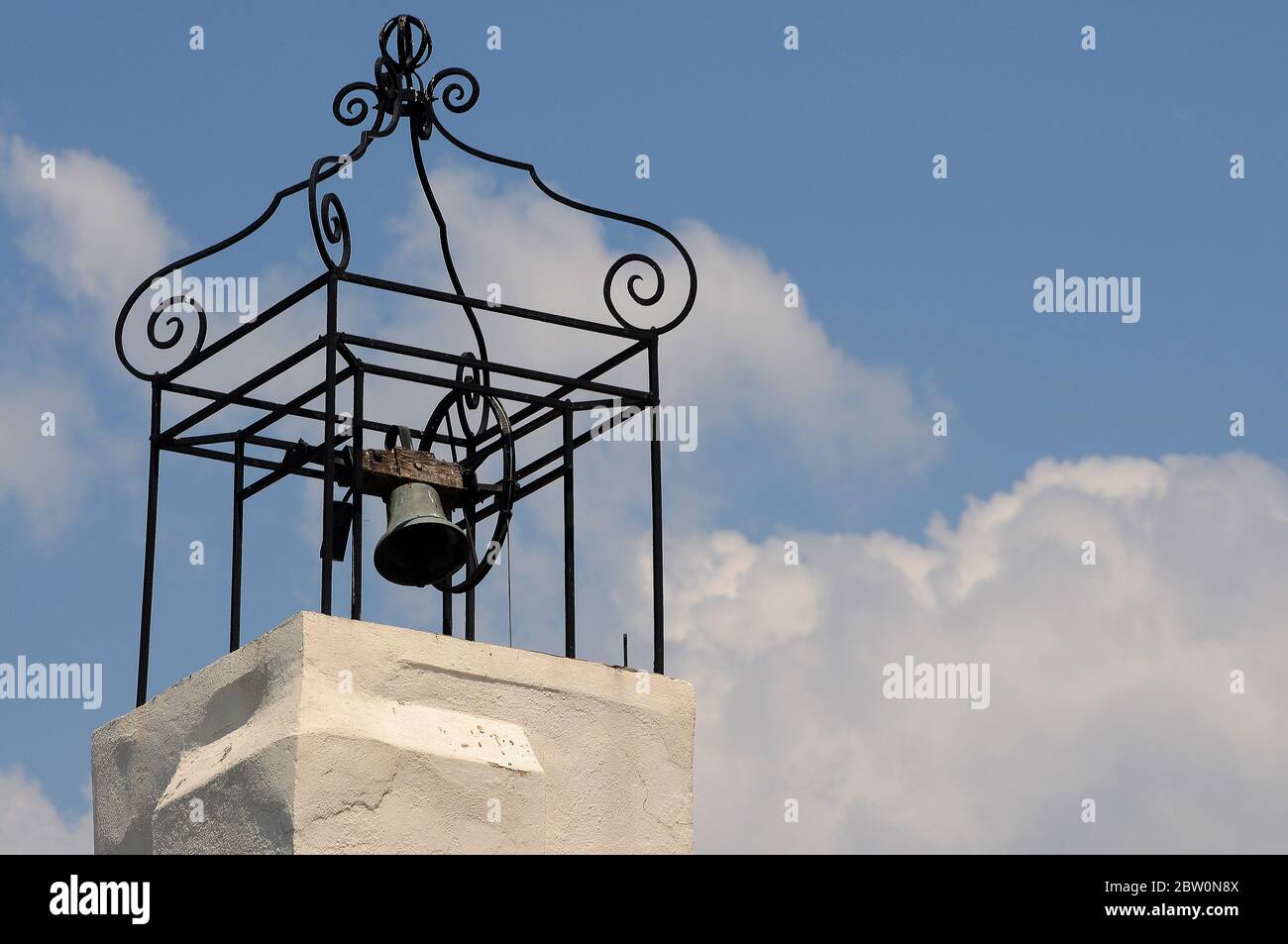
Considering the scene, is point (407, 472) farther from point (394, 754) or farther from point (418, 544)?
point (394, 754)

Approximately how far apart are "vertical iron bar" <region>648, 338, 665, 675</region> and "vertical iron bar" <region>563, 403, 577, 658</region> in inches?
14.7

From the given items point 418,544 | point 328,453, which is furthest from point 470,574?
point 328,453

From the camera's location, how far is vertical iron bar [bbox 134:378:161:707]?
12.5 meters

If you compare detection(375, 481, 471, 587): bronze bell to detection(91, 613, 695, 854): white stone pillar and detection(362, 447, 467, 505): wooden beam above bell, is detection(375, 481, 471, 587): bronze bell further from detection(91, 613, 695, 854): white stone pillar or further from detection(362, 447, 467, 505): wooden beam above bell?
detection(91, 613, 695, 854): white stone pillar

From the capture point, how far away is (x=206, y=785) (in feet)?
37.2

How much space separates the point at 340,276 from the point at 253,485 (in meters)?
1.47

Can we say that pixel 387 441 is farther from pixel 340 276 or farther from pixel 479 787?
pixel 479 787

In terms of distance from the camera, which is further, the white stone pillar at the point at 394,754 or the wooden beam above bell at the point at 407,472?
the wooden beam above bell at the point at 407,472

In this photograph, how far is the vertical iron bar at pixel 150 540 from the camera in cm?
1250

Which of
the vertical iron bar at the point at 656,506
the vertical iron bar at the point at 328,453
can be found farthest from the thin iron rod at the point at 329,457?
the vertical iron bar at the point at 656,506

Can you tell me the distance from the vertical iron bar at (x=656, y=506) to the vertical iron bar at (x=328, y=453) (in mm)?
1653

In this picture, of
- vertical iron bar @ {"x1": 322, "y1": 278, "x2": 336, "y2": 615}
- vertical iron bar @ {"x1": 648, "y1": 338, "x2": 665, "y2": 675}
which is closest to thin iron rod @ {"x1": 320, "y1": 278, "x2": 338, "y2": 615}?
vertical iron bar @ {"x1": 322, "y1": 278, "x2": 336, "y2": 615}

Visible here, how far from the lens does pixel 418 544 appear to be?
12.4m

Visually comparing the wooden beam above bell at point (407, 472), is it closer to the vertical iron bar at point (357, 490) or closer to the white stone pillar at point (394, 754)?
the vertical iron bar at point (357, 490)
